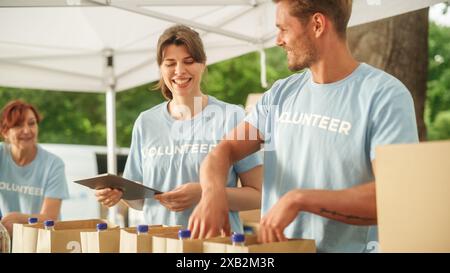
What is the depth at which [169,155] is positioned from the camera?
2031mm

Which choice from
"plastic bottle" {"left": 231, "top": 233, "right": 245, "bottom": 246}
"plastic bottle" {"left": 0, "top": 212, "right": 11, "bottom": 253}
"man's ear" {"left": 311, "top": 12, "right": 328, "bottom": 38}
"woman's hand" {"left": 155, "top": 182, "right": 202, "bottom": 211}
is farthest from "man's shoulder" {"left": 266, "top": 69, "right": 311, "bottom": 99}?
"plastic bottle" {"left": 0, "top": 212, "right": 11, "bottom": 253}

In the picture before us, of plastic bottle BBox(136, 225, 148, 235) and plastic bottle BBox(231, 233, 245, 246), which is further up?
plastic bottle BBox(136, 225, 148, 235)

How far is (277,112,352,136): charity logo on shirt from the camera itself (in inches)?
54.7

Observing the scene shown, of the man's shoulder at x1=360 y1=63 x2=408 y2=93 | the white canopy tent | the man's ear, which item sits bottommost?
the man's shoulder at x1=360 y1=63 x2=408 y2=93

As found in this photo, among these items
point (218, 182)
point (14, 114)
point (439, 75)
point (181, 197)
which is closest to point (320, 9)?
point (218, 182)

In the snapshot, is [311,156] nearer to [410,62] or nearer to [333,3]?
[333,3]

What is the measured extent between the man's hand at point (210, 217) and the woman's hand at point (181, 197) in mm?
536

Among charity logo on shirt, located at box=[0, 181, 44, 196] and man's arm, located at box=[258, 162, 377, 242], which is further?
charity logo on shirt, located at box=[0, 181, 44, 196]

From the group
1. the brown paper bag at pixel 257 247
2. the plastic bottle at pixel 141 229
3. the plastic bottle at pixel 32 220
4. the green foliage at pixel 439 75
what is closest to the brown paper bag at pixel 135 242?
the plastic bottle at pixel 141 229

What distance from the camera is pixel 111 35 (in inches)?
123

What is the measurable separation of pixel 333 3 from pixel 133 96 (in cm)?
930

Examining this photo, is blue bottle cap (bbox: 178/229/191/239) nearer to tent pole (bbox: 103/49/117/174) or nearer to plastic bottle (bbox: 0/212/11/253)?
plastic bottle (bbox: 0/212/11/253)

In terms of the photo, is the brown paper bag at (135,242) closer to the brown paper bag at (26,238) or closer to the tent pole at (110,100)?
the brown paper bag at (26,238)

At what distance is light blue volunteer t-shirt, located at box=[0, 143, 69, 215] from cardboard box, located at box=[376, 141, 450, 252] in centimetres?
203
